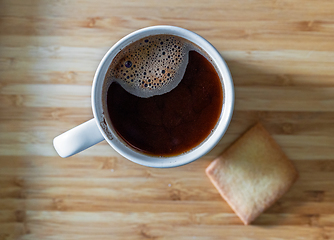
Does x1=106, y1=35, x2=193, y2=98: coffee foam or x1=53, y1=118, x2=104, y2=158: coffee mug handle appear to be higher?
x1=106, y1=35, x2=193, y2=98: coffee foam

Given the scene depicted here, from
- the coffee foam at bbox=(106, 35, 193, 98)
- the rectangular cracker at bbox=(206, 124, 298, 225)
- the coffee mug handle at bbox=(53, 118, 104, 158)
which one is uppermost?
the coffee foam at bbox=(106, 35, 193, 98)

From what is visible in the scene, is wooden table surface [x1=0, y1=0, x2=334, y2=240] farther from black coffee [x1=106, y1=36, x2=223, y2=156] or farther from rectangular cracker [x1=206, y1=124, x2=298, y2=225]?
black coffee [x1=106, y1=36, x2=223, y2=156]

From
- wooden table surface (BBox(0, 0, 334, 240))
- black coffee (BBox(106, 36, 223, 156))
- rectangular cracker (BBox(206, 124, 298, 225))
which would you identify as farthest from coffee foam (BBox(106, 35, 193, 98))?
rectangular cracker (BBox(206, 124, 298, 225))

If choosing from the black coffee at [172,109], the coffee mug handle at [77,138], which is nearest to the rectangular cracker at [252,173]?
the black coffee at [172,109]

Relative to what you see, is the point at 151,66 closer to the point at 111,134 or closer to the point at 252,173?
the point at 111,134

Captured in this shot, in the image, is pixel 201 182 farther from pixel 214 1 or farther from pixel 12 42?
pixel 12 42

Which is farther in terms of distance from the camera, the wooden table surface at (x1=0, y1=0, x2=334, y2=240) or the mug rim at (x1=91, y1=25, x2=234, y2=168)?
the wooden table surface at (x1=0, y1=0, x2=334, y2=240)

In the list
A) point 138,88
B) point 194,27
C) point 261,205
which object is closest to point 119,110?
point 138,88
